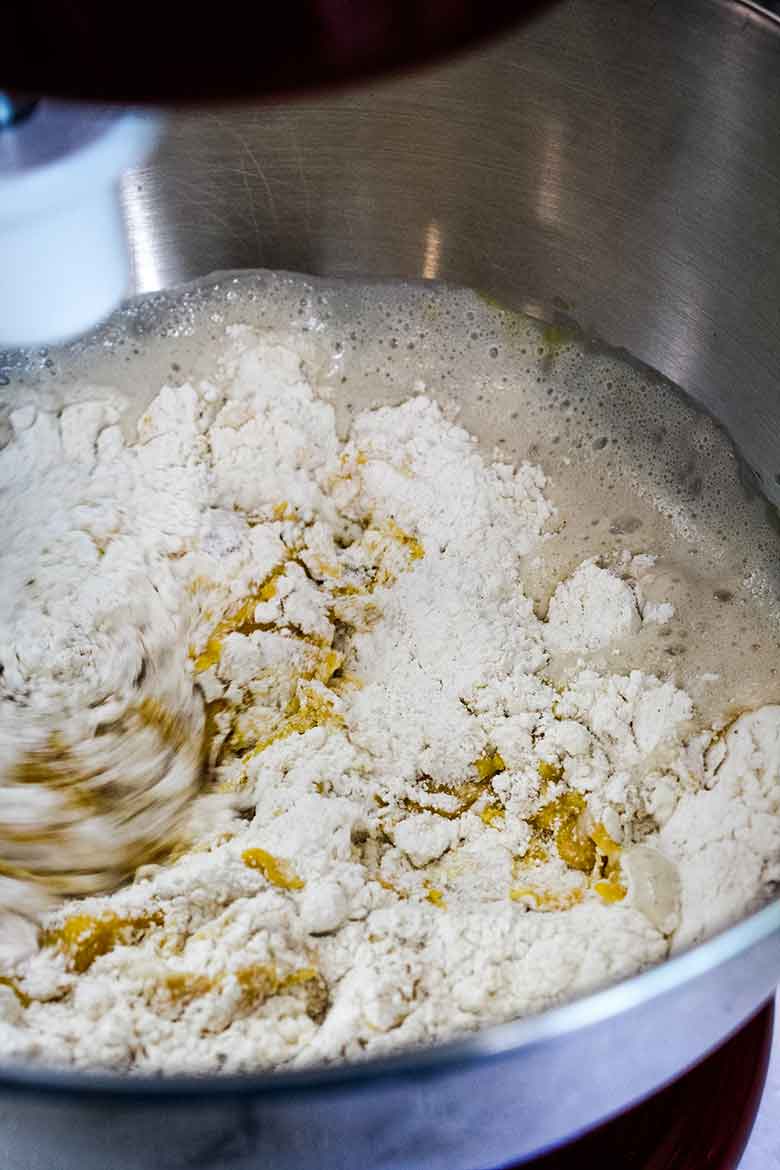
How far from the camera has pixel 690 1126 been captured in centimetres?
73

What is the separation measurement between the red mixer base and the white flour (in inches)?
4.0

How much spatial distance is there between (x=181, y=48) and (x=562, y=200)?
720 mm

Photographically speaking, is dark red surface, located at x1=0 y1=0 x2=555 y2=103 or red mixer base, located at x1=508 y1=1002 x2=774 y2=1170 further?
red mixer base, located at x1=508 y1=1002 x2=774 y2=1170

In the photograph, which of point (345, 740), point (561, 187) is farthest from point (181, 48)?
point (561, 187)

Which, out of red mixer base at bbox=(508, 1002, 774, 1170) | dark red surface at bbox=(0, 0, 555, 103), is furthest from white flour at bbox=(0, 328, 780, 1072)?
dark red surface at bbox=(0, 0, 555, 103)

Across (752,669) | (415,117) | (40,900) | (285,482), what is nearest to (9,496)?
(285,482)

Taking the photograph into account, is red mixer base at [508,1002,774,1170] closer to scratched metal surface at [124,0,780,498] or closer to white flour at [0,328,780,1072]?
white flour at [0,328,780,1072]

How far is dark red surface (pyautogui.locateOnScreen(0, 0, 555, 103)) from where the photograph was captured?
1.09 ft

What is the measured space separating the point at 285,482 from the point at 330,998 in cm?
43

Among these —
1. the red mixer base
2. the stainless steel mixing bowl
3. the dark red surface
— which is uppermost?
the dark red surface

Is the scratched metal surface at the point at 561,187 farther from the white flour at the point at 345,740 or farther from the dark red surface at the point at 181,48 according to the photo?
the dark red surface at the point at 181,48

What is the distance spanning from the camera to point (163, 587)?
3.06 feet

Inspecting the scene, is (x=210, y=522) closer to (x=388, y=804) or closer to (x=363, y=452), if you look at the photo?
(x=363, y=452)

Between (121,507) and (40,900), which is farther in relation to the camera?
(121,507)
